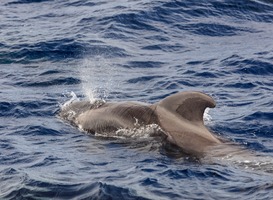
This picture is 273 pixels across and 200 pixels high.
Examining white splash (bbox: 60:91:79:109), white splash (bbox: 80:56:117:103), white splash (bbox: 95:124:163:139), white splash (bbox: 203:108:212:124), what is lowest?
white splash (bbox: 80:56:117:103)

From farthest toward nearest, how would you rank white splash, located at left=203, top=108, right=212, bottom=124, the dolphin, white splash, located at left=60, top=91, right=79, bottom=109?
white splash, located at left=60, top=91, right=79, bottom=109, white splash, located at left=203, top=108, right=212, bottom=124, the dolphin

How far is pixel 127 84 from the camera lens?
2230cm

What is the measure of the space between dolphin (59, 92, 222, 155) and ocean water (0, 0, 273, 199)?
1.17ft

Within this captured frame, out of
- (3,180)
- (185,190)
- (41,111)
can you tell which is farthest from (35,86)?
(185,190)

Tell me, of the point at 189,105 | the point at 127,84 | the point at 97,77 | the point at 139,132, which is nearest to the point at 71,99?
the point at 127,84

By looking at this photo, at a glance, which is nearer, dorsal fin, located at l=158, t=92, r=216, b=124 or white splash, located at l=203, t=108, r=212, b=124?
dorsal fin, located at l=158, t=92, r=216, b=124

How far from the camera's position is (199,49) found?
26.2 meters

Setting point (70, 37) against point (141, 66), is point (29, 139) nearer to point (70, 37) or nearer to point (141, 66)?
point (141, 66)

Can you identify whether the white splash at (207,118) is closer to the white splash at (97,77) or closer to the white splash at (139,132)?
the white splash at (139,132)

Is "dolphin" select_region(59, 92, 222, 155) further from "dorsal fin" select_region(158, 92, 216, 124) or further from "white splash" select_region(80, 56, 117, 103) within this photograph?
"white splash" select_region(80, 56, 117, 103)

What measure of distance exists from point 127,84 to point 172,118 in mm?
6109

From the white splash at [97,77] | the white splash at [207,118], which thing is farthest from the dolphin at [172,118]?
the white splash at [207,118]

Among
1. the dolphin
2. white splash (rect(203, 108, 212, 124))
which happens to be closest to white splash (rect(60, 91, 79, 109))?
the dolphin

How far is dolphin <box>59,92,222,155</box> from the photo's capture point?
1579 centimetres
